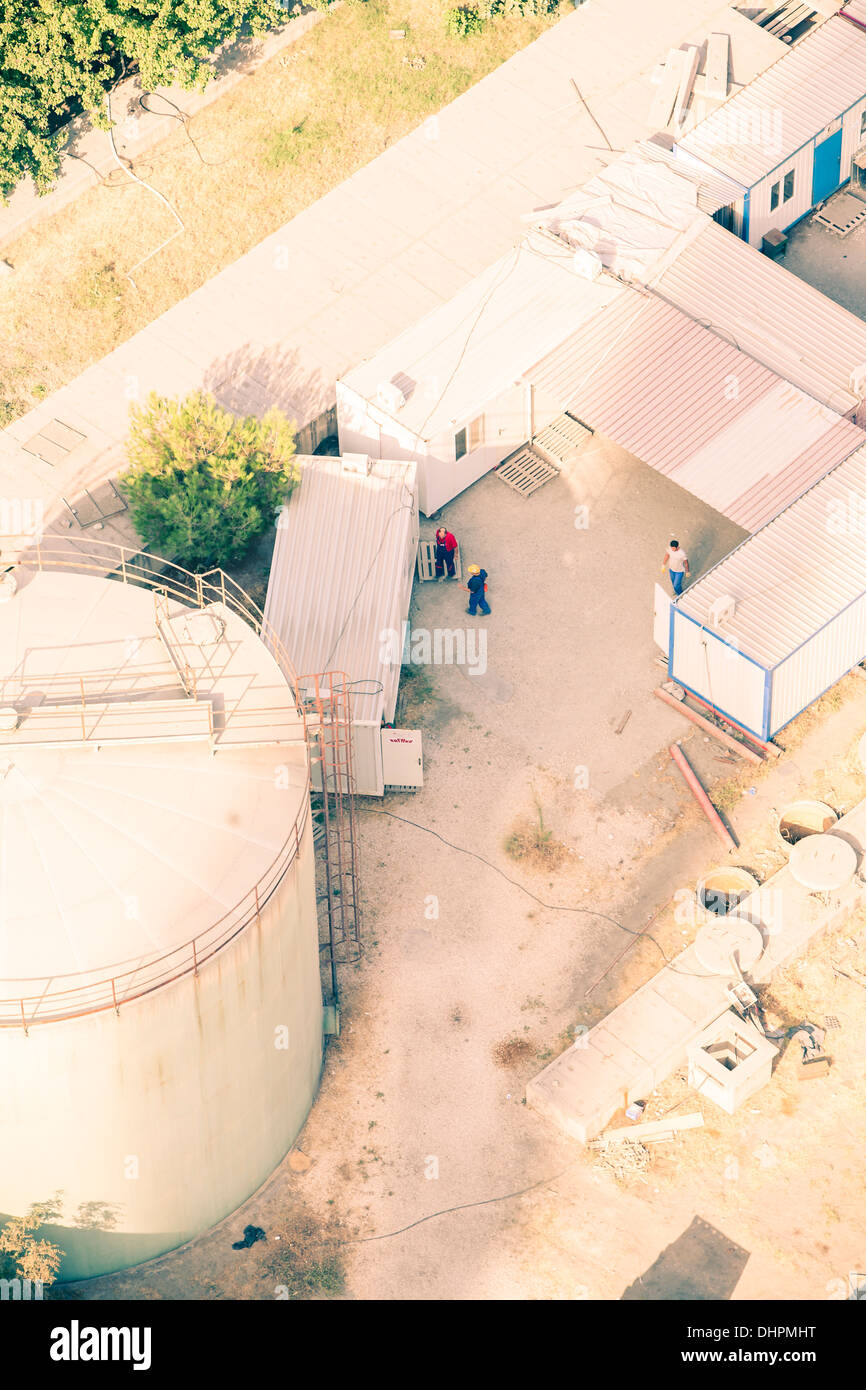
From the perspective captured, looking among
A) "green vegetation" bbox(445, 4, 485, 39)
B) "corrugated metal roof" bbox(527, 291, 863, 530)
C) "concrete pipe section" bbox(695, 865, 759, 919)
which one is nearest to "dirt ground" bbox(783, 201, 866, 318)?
"corrugated metal roof" bbox(527, 291, 863, 530)

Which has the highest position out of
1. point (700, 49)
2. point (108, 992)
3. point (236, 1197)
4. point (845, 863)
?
point (700, 49)

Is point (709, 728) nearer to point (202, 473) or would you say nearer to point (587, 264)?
point (587, 264)

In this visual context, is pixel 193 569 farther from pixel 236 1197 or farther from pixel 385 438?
pixel 236 1197

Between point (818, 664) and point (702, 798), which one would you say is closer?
point (818, 664)

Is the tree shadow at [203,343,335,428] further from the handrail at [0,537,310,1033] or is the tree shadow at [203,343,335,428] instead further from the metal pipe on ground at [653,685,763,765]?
the handrail at [0,537,310,1033]

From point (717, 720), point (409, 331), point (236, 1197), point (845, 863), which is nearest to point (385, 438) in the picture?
point (409, 331)

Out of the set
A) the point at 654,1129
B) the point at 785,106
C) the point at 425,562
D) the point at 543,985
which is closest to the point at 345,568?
the point at 425,562
